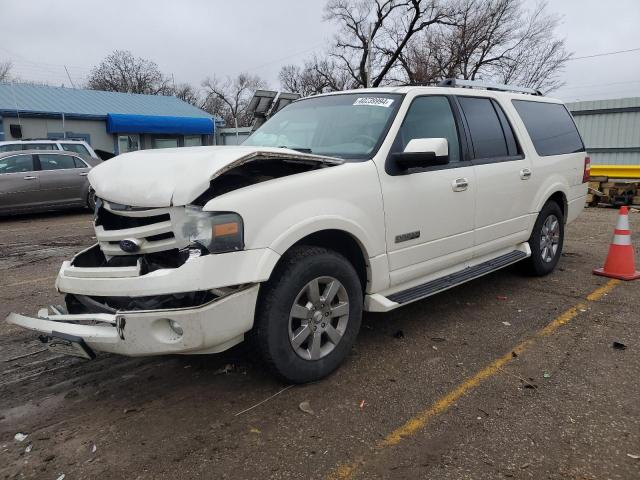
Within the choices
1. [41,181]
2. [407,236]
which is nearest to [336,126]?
[407,236]

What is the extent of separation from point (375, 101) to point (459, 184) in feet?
3.16

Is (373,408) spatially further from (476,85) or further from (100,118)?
(100,118)

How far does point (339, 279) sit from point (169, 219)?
1120 millimetres

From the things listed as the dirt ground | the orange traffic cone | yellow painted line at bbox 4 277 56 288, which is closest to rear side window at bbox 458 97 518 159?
the dirt ground

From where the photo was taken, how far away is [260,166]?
10.2 ft

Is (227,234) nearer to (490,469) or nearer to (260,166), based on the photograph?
(260,166)

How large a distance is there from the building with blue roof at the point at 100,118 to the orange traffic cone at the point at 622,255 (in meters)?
22.4

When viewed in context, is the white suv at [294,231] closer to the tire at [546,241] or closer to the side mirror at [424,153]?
the side mirror at [424,153]

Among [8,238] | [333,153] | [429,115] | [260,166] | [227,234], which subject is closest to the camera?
[227,234]

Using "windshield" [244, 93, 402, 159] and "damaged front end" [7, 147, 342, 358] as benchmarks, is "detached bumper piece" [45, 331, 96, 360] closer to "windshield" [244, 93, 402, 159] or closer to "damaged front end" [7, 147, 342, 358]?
"damaged front end" [7, 147, 342, 358]

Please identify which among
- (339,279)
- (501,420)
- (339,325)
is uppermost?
(339,279)

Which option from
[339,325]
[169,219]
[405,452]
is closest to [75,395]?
[169,219]

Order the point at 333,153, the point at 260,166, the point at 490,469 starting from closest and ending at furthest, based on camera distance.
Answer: the point at 490,469, the point at 260,166, the point at 333,153

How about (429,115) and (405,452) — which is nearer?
(405,452)
